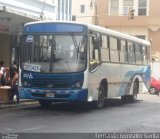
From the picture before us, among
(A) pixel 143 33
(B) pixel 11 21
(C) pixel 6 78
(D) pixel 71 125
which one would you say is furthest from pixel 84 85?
(A) pixel 143 33

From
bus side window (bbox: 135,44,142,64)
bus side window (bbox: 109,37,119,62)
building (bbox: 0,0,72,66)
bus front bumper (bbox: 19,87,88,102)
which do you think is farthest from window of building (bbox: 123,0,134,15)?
bus front bumper (bbox: 19,87,88,102)

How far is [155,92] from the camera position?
3491 cm

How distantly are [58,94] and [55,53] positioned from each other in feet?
4.61

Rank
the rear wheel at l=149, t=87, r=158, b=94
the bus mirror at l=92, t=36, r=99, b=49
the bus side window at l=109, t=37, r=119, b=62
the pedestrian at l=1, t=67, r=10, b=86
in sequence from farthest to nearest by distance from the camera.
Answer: the rear wheel at l=149, t=87, r=158, b=94
the pedestrian at l=1, t=67, r=10, b=86
the bus side window at l=109, t=37, r=119, b=62
the bus mirror at l=92, t=36, r=99, b=49

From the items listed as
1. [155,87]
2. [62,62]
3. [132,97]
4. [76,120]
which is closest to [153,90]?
[155,87]

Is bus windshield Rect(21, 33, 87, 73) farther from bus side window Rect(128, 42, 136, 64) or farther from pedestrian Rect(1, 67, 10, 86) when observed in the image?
bus side window Rect(128, 42, 136, 64)

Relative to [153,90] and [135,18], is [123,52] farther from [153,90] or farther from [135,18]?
[135,18]

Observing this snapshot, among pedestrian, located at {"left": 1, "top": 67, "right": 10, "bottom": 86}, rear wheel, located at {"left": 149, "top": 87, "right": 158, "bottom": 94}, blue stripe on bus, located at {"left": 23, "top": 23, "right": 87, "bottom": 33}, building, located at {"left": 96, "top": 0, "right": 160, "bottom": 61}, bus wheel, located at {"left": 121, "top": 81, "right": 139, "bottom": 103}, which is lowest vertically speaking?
rear wheel, located at {"left": 149, "top": 87, "right": 158, "bottom": 94}

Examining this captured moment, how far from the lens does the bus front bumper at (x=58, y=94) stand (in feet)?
57.1

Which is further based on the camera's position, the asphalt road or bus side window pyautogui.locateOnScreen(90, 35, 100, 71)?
bus side window pyautogui.locateOnScreen(90, 35, 100, 71)

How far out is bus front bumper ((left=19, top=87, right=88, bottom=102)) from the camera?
17406mm

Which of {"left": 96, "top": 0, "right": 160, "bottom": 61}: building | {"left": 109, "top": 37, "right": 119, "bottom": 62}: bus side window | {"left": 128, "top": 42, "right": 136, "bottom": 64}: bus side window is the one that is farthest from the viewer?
{"left": 96, "top": 0, "right": 160, "bottom": 61}: building

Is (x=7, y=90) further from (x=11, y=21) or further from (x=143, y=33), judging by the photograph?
(x=143, y=33)

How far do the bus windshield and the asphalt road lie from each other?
156 cm
